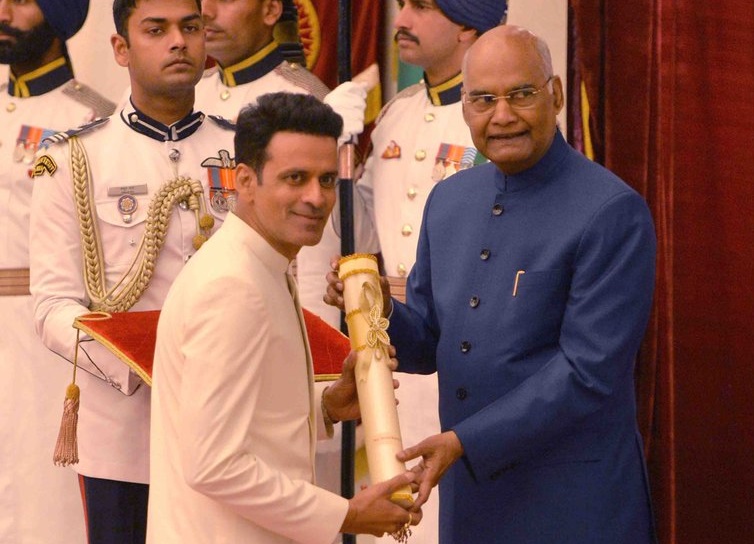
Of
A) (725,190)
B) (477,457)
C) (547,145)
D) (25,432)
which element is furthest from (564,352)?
(25,432)

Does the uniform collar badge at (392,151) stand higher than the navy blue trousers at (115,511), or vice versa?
the uniform collar badge at (392,151)

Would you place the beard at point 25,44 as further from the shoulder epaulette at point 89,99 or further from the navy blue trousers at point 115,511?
the navy blue trousers at point 115,511

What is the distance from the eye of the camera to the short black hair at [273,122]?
7.27ft

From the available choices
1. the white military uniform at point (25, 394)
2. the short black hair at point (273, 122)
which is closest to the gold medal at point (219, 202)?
the short black hair at point (273, 122)

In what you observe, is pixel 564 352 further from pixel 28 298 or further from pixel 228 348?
pixel 28 298

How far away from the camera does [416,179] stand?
13.3 ft

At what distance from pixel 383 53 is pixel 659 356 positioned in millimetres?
1721

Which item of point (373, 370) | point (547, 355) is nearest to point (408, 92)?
point (547, 355)

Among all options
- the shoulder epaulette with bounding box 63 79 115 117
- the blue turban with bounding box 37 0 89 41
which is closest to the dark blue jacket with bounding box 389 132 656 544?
the shoulder epaulette with bounding box 63 79 115 117

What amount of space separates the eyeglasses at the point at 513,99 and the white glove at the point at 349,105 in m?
1.46

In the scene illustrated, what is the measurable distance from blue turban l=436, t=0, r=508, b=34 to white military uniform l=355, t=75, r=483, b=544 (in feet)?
0.61

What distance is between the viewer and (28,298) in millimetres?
4449

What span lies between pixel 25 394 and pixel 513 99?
8.11 ft

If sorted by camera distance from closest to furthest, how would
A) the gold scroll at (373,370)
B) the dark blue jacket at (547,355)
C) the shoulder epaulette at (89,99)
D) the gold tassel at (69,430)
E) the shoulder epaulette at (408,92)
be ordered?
the gold scroll at (373,370) → the dark blue jacket at (547,355) → the gold tassel at (69,430) → the shoulder epaulette at (408,92) → the shoulder epaulette at (89,99)
